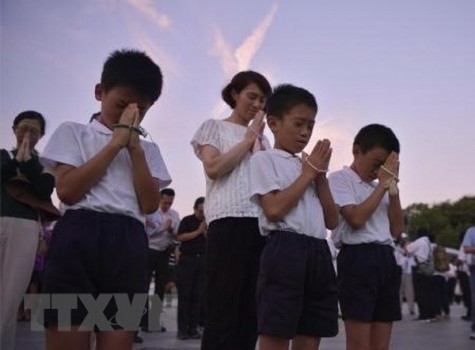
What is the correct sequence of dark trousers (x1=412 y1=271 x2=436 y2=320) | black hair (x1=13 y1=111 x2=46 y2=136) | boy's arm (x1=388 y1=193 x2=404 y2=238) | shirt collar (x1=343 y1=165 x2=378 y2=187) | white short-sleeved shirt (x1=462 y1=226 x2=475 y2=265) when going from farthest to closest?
dark trousers (x1=412 y1=271 x2=436 y2=320) → white short-sleeved shirt (x1=462 y1=226 x2=475 y2=265) → black hair (x1=13 y1=111 x2=46 y2=136) → shirt collar (x1=343 y1=165 x2=378 y2=187) → boy's arm (x1=388 y1=193 x2=404 y2=238)

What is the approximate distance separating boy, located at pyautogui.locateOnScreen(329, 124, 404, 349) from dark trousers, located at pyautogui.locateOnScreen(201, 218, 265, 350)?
0.59 metres

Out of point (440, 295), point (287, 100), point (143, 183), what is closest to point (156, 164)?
point (143, 183)

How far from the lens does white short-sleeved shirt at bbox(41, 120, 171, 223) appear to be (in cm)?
241

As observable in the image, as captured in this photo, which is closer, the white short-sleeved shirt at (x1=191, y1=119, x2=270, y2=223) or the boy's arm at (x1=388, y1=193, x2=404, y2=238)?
the white short-sleeved shirt at (x1=191, y1=119, x2=270, y2=223)

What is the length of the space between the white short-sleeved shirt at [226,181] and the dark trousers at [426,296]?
1018cm

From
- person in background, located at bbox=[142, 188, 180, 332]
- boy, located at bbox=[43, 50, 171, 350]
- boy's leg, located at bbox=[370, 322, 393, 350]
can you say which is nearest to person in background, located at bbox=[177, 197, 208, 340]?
person in background, located at bbox=[142, 188, 180, 332]

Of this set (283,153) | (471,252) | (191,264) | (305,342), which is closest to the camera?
(305,342)

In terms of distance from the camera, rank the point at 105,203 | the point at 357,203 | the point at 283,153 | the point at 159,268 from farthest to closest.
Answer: the point at 159,268 → the point at 357,203 → the point at 283,153 → the point at 105,203

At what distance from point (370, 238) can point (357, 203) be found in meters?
0.21

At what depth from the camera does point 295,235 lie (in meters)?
2.82

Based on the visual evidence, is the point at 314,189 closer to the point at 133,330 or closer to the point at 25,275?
the point at 133,330

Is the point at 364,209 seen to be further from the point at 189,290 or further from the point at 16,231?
the point at 189,290

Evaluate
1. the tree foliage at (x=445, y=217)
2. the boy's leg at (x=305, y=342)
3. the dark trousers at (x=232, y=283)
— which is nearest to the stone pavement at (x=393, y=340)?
the dark trousers at (x=232, y=283)

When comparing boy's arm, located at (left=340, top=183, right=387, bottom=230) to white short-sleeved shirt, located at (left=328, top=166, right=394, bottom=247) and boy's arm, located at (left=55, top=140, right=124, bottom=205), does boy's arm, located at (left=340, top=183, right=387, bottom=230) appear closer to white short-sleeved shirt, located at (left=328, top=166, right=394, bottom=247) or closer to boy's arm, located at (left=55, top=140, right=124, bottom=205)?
white short-sleeved shirt, located at (left=328, top=166, right=394, bottom=247)
